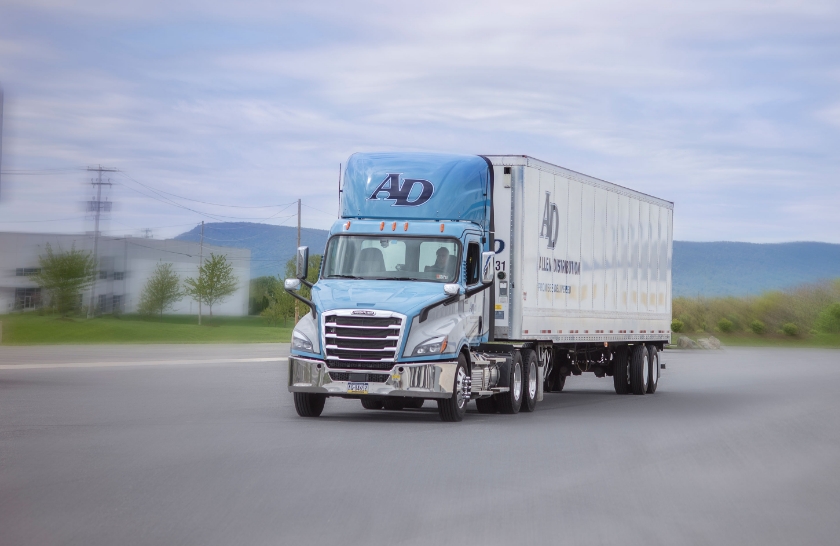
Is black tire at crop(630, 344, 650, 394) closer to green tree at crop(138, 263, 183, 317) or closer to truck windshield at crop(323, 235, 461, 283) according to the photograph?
truck windshield at crop(323, 235, 461, 283)

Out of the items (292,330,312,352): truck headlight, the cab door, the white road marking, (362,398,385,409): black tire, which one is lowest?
the white road marking

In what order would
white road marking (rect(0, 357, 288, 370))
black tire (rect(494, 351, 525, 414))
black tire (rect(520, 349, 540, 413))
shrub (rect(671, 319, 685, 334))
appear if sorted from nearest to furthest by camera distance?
1. black tire (rect(494, 351, 525, 414))
2. black tire (rect(520, 349, 540, 413))
3. white road marking (rect(0, 357, 288, 370))
4. shrub (rect(671, 319, 685, 334))

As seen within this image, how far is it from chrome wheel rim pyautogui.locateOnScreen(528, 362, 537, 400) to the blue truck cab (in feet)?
4.64

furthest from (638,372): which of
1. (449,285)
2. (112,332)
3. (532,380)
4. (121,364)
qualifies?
(112,332)

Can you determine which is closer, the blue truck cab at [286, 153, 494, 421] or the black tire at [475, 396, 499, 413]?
the blue truck cab at [286, 153, 494, 421]

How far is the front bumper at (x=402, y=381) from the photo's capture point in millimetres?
18812

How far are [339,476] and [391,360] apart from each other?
6.41 meters

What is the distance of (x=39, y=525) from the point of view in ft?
31.1

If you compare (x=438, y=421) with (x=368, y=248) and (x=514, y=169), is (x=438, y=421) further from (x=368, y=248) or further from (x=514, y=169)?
(x=514, y=169)

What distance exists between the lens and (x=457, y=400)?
19.5 meters

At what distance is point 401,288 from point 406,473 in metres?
6.97

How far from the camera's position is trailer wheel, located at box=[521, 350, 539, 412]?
2233 cm

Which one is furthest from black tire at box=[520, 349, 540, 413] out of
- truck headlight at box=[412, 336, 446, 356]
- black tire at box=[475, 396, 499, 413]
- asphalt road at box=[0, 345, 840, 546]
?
truck headlight at box=[412, 336, 446, 356]

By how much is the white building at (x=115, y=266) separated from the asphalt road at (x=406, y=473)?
292 feet
